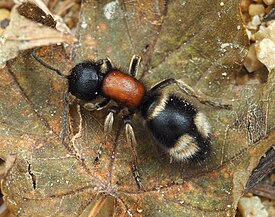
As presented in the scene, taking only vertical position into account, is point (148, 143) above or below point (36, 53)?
below

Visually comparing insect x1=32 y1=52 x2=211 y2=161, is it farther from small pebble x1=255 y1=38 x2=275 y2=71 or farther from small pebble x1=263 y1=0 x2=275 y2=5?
small pebble x1=263 y1=0 x2=275 y2=5

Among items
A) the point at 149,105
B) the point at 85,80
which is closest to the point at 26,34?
the point at 85,80

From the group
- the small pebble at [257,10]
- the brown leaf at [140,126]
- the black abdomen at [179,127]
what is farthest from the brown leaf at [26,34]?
the small pebble at [257,10]

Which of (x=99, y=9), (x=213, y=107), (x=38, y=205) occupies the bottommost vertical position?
(x=38, y=205)

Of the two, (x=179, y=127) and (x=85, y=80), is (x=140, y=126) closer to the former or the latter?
(x=179, y=127)

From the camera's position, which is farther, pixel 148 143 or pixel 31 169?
pixel 148 143

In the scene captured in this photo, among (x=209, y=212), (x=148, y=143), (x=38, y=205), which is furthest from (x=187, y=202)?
(x=38, y=205)

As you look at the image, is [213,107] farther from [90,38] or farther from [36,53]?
[36,53]
